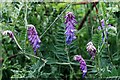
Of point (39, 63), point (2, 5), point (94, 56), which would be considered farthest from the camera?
point (2, 5)

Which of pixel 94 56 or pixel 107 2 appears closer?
pixel 94 56

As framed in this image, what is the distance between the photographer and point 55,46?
91 cm

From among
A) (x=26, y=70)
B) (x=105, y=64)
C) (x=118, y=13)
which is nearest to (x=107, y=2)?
(x=118, y=13)

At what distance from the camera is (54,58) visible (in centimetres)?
89

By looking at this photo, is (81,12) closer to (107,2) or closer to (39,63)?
(107,2)

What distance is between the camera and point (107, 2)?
0.94 m

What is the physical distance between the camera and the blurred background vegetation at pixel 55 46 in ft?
2.76

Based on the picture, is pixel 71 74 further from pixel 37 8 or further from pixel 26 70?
pixel 37 8

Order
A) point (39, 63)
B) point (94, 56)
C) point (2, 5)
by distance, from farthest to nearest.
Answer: point (2, 5) < point (39, 63) < point (94, 56)

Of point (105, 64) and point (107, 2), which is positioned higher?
point (107, 2)

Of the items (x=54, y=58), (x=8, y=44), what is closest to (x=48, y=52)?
(x=54, y=58)

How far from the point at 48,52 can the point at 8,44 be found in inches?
6.1

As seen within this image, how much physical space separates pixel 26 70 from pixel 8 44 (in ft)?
0.44

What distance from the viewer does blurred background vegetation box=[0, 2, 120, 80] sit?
84 centimetres
